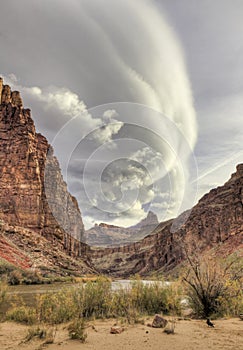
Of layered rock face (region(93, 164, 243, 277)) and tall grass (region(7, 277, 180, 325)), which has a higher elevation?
layered rock face (region(93, 164, 243, 277))

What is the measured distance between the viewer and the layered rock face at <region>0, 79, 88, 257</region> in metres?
92.4

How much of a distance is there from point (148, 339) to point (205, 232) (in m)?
111

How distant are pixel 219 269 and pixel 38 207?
90720 mm

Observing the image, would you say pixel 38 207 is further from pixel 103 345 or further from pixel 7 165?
pixel 103 345

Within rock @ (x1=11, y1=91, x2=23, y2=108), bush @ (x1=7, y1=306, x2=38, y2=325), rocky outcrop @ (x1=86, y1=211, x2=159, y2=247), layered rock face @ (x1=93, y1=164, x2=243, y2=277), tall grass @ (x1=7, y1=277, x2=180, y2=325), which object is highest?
rock @ (x1=11, y1=91, x2=23, y2=108)

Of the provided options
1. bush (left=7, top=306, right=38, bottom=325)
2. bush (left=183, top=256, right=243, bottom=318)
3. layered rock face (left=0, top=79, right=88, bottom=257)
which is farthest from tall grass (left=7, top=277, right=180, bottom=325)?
layered rock face (left=0, top=79, right=88, bottom=257)

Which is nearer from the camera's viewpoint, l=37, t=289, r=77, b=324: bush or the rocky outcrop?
l=37, t=289, r=77, b=324: bush

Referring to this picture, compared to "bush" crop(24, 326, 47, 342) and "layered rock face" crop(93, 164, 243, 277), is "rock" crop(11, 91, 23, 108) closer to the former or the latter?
"layered rock face" crop(93, 164, 243, 277)

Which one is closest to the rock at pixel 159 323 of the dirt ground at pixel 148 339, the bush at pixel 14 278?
the dirt ground at pixel 148 339

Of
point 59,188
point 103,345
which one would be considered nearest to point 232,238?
point 59,188

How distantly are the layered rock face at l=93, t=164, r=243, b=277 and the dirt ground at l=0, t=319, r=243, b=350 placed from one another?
55.9m

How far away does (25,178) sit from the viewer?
97188 mm

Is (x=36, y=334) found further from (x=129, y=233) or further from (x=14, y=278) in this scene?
(x=14, y=278)

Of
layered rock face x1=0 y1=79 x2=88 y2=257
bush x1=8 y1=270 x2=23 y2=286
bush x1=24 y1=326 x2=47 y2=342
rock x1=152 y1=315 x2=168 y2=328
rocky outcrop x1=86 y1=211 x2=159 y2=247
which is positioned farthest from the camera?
layered rock face x1=0 y1=79 x2=88 y2=257
